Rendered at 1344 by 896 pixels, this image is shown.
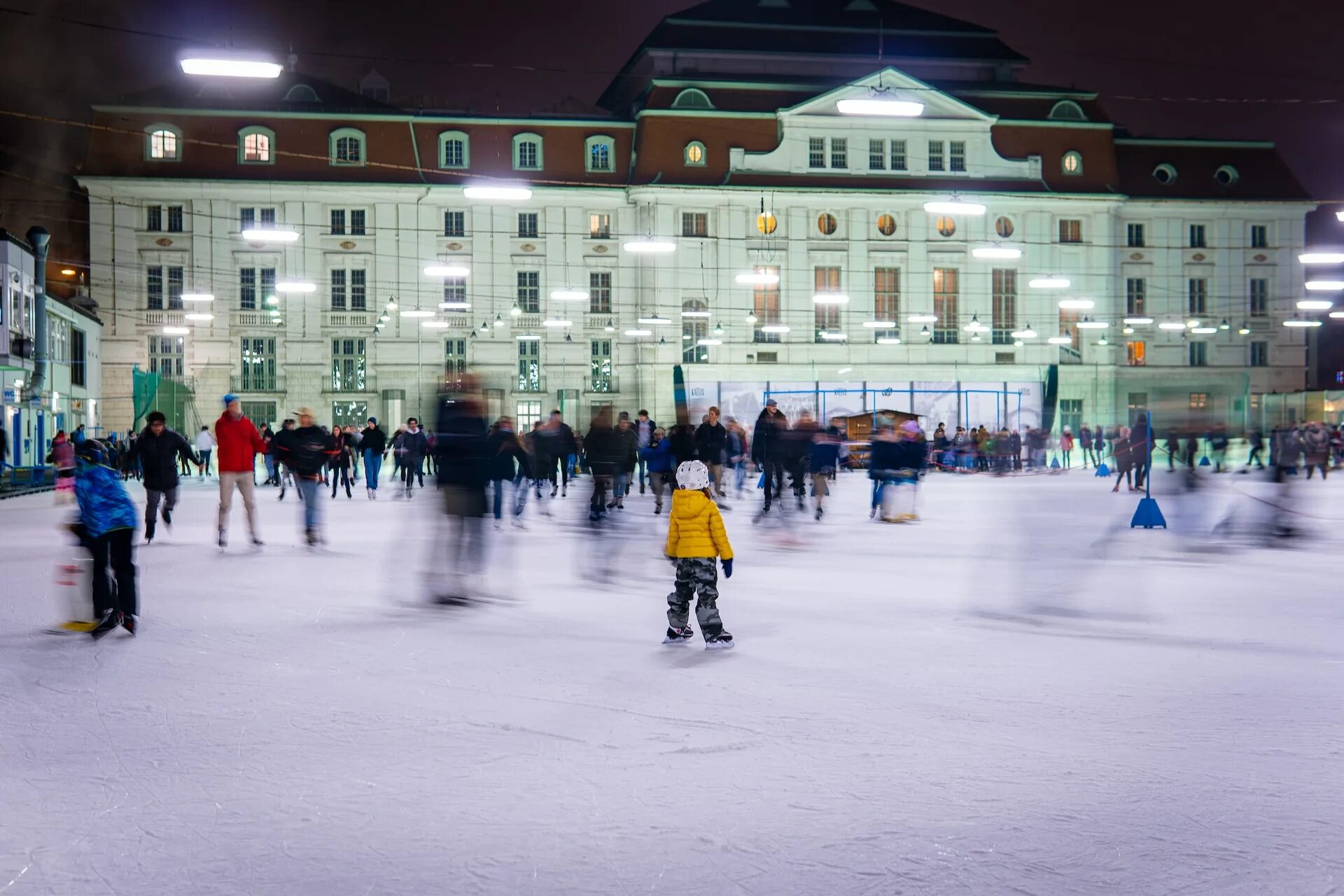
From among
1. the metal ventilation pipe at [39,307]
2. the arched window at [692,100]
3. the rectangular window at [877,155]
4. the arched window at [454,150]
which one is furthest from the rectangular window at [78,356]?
the rectangular window at [877,155]

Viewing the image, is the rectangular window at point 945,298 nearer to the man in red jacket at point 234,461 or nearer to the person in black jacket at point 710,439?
the person in black jacket at point 710,439

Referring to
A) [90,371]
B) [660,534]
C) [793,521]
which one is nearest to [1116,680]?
[660,534]

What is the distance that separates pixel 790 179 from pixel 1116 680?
56.4 metres

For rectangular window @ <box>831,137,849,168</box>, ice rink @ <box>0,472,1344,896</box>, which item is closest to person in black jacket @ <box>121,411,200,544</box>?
ice rink @ <box>0,472,1344,896</box>

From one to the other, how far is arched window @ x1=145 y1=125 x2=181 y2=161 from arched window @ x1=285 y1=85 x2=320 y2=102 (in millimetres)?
5673

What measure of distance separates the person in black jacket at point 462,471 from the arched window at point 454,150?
1995 inches

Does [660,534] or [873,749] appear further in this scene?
[660,534]

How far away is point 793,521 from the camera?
21.0 m

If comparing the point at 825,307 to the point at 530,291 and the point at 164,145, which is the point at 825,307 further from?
the point at 164,145

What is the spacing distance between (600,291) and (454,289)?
637cm

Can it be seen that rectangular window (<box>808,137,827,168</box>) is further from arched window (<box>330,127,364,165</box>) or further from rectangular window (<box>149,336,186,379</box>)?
rectangular window (<box>149,336,186,379</box>)

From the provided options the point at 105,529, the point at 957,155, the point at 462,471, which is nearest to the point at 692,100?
the point at 957,155

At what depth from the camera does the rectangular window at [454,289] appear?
62.0 m

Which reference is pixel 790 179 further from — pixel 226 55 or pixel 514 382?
pixel 226 55
